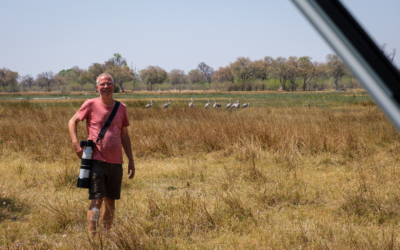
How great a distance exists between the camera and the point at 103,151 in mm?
3223

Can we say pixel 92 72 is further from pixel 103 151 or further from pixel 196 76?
pixel 103 151

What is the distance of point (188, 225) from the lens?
3.87 metres

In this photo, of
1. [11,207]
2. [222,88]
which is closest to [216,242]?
[11,207]

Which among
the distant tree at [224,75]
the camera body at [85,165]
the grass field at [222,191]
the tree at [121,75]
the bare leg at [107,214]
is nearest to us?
the camera body at [85,165]

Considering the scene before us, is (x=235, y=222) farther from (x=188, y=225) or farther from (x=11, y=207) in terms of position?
(x=11, y=207)

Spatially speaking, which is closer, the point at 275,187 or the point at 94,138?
the point at 94,138

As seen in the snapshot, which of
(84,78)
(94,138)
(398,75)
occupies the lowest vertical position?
(94,138)

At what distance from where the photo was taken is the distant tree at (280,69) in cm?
10523

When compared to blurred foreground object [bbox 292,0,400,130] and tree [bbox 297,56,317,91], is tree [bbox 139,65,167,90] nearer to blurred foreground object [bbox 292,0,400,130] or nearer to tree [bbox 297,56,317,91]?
tree [bbox 297,56,317,91]

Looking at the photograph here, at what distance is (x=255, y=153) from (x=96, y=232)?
4792 millimetres

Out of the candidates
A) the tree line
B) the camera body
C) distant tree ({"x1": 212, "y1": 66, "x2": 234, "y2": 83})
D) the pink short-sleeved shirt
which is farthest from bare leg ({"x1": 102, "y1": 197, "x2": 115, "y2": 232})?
distant tree ({"x1": 212, "y1": 66, "x2": 234, "y2": 83})

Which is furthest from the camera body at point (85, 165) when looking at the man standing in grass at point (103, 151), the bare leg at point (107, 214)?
the bare leg at point (107, 214)

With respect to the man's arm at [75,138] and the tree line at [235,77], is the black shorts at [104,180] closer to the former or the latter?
the man's arm at [75,138]

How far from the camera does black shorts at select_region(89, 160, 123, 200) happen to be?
127 inches
